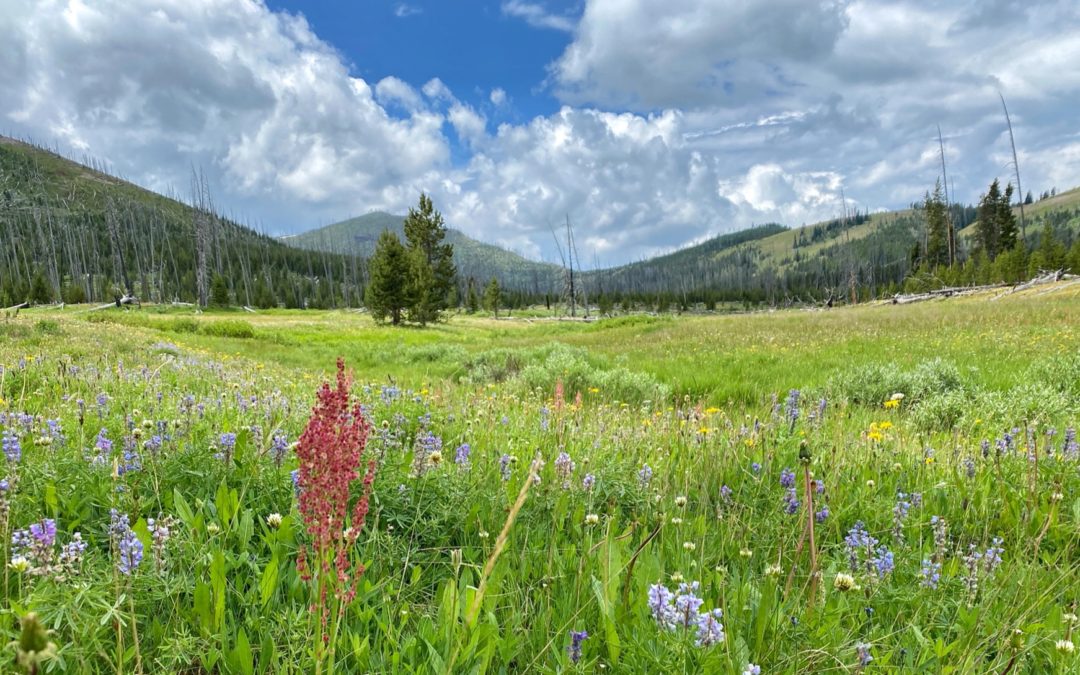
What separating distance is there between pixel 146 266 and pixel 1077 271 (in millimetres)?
171190

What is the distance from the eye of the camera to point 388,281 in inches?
1844

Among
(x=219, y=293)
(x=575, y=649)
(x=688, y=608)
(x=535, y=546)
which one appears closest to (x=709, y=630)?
(x=688, y=608)

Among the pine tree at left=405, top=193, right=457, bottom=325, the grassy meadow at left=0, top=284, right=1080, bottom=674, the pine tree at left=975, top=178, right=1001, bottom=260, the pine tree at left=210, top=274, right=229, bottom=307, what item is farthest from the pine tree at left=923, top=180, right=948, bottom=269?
the pine tree at left=210, top=274, right=229, bottom=307

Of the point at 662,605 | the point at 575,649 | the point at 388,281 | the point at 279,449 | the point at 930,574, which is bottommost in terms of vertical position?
the point at 930,574

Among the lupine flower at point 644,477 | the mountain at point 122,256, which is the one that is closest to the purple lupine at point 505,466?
the lupine flower at point 644,477

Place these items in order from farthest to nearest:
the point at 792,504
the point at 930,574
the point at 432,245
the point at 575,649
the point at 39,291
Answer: the point at 39,291 < the point at 432,245 < the point at 792,504 < the point at 930,574 < the point at 575,649

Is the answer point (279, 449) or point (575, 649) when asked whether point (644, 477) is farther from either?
point (279, 449)

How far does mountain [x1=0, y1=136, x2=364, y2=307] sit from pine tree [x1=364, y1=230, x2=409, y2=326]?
50725mm

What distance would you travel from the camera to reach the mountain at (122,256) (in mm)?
103569

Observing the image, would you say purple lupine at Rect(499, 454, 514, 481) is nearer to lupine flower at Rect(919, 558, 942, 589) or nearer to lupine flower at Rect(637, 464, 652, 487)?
lupine flower at Rect(637, 464, 652, 487)

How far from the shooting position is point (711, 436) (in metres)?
4.43

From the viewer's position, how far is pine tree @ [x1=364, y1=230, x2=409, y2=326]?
46.3 meters

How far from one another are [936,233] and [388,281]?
9094cm

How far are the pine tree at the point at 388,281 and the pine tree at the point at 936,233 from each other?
7886 centimetres
